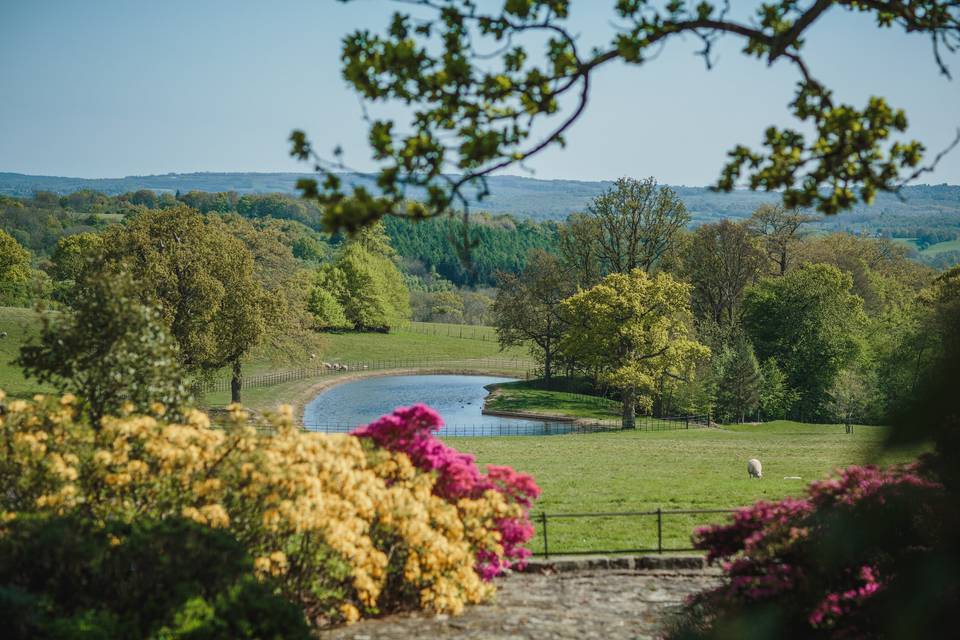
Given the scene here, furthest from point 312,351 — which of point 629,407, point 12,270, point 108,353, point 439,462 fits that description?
point 108,353

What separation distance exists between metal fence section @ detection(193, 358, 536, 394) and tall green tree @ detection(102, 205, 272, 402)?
858 inches

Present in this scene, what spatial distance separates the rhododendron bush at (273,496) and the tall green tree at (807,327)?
50.3m

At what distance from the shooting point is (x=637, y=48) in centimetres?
680

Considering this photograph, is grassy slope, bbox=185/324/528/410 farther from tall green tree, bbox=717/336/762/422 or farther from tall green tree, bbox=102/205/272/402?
tall green tree, bbox=717/336/762/422

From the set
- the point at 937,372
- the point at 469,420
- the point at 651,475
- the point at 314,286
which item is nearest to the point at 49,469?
the point at 937,372

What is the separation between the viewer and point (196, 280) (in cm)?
3691

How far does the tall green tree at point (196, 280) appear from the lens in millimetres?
36375

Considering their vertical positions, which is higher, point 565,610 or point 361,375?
point 565,610

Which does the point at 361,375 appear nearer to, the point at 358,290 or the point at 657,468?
the point at 358,290

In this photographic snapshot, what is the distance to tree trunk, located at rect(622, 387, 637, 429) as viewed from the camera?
4797 cm

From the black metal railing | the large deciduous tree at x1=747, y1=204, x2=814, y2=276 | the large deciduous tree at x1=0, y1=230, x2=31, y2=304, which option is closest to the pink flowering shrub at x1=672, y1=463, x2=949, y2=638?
the black metal railing

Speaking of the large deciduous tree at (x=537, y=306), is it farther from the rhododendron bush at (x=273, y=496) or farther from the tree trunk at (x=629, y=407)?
the rhododendron bush at (x=273, y=496)

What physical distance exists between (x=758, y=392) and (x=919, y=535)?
5083 centimetres

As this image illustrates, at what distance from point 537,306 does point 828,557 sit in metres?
62.1
